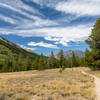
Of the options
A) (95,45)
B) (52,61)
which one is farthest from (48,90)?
(52,61)

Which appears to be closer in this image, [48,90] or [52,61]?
[48,90]

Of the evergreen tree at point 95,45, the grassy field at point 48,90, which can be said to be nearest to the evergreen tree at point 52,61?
the evergreen tree at point 95,45

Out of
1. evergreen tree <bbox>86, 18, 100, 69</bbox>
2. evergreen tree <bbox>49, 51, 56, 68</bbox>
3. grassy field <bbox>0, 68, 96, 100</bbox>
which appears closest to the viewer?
grassy field <bbox>0, 68, 96, 100</bbox>

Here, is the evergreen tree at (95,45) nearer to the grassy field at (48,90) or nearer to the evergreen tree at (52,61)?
the grassy field at (48,90)

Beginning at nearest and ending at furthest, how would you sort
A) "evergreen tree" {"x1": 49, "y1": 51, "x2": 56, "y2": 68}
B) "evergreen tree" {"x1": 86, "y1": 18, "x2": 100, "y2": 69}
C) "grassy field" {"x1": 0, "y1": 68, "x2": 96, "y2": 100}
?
"grassy field" {"x1": 0, "y1": 68, "x2": 96, "y2": 100}, "evergreen tree" {"x1": 86, "y1": 18, "x2": 100, "y2": 69}, "evergreen tree" {"x1": 49, "y1": 51, "x2": 56, "y2": 68}

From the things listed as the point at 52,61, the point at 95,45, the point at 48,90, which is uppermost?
the point at 95,45

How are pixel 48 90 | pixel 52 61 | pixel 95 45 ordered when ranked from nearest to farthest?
1. pixel 48 90
2. pixel 95 45
3. pixel 52 61

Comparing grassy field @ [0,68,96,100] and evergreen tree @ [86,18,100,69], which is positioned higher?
evergreen tree @ [86,18,100,69]

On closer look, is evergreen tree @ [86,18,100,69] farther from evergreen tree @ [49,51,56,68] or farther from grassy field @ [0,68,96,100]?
evergreen tree @ [49,51,56,68]

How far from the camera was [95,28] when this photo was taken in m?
30.0

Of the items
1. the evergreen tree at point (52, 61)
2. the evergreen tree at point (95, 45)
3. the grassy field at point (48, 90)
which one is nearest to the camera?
the grassy field at point (48, 90)

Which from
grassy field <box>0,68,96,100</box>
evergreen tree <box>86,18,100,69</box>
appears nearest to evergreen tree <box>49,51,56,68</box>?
evergreen tree <box>86,18,100,69</box>

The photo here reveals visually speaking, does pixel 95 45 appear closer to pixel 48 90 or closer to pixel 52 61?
pixel 48 90

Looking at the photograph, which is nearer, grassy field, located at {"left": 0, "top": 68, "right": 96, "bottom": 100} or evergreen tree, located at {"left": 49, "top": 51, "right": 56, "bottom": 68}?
grassy field, located at {"left": 0, "top": 68, "right": 96, "bottom": 100}
